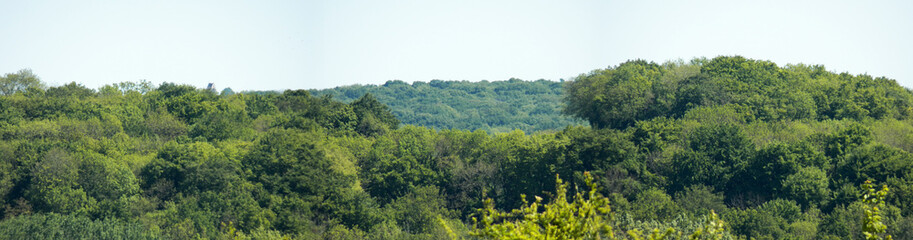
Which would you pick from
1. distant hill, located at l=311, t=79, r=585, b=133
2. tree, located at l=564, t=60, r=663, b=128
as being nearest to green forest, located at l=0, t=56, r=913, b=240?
tree, located at l=564, t=60, r=663, b=128

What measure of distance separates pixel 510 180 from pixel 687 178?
10349 millimetres

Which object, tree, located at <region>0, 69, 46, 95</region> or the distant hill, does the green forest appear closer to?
tree, located at <region>0, 69, 46, 95</region>

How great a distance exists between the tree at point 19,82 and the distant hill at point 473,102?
67.7 metres

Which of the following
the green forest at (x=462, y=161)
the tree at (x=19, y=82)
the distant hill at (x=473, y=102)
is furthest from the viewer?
the distant hill at (x=473, y=102)

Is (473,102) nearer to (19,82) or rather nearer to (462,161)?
(19,82)

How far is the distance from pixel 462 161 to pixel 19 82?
45994 millimetres

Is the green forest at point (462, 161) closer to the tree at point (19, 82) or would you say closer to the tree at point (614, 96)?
the tree at point (614, 96)

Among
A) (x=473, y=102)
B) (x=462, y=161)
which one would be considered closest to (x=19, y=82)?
(x=462, y=161)

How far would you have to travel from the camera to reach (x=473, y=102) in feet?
577

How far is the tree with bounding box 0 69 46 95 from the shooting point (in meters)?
94.2

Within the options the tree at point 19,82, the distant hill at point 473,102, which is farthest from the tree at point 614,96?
the distant hill at point 473,102

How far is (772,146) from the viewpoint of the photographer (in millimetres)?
60062

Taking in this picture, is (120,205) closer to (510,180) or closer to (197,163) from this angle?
(197,163)

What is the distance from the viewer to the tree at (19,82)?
309 ft
